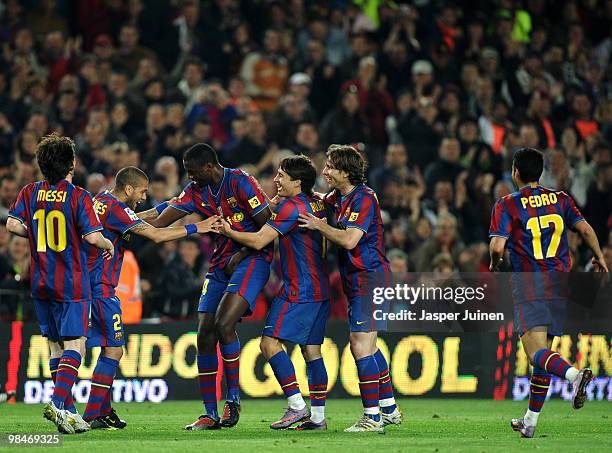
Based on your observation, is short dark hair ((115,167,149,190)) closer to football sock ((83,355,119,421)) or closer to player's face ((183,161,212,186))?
player's face ((183,161,212,186))

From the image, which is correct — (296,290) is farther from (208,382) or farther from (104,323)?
(104,323)

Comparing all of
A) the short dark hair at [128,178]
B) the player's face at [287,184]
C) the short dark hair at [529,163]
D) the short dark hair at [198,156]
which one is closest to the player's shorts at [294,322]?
the player's face at [287,184]

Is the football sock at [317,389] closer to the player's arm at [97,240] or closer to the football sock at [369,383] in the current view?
the football sock at [369,383]

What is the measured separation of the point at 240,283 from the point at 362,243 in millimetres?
1097

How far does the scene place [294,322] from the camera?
10.3 meters

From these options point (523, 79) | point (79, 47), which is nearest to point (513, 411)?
point (523, 79)

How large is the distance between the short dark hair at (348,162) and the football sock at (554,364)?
211 cm

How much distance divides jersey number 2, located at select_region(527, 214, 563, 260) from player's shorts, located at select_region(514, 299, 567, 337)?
39cm

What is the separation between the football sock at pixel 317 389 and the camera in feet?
33.9

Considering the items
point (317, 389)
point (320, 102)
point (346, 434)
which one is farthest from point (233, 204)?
point (320, 102)

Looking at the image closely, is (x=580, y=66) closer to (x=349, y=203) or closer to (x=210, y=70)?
(x=210, y=70)

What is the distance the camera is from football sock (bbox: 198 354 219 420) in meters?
10.3

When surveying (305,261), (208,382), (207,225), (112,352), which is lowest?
(208,382)

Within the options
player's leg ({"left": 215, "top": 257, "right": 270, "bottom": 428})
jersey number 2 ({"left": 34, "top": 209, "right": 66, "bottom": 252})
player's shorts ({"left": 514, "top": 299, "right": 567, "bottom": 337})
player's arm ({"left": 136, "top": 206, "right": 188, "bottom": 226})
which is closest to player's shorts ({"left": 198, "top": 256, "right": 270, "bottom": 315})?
player's leg ({"left": 215, "top": 257, "right": 270, "bottom": 428})
